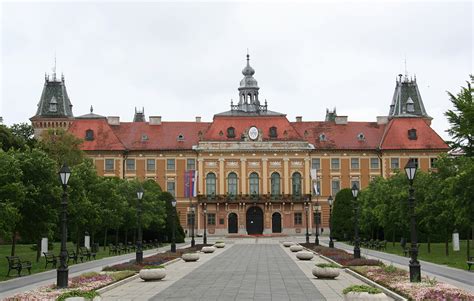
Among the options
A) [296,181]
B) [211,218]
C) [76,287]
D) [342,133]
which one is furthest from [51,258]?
[342,133]

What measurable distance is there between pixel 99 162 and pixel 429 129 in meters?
42.4

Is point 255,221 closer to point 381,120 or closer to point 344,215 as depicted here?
point 381,120

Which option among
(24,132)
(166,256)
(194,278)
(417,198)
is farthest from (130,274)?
(24,132)

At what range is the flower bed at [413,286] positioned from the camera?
16875 mm

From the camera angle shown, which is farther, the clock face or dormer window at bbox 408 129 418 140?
the clock face

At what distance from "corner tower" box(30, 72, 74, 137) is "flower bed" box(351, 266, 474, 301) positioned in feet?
269

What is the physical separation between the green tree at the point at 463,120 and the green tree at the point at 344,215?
2882 cm

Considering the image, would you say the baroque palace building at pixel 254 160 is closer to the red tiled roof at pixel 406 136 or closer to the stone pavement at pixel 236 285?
the red tiled roof at pixel 406 136

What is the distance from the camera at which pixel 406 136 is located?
92.5m

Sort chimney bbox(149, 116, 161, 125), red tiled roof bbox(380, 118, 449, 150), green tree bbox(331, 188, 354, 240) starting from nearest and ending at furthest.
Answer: green tree bbox(331, 188, 354, 240) → red tiled roof bbox(380, 118, 449, 150) → chimney bbox(149, 116, 161, 125)

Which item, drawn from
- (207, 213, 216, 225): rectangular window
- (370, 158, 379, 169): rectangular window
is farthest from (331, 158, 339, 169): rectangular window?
(207, 213, 216, 225): rectangular window

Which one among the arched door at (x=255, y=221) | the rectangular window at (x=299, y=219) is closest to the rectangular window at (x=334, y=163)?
the rectangular window at (x=299, y=219)

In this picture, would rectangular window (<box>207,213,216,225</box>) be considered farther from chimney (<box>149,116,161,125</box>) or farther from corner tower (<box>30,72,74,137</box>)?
corner tower (<box>30,72,74,137</box>)

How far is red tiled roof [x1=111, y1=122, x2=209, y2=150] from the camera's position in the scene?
307ft
